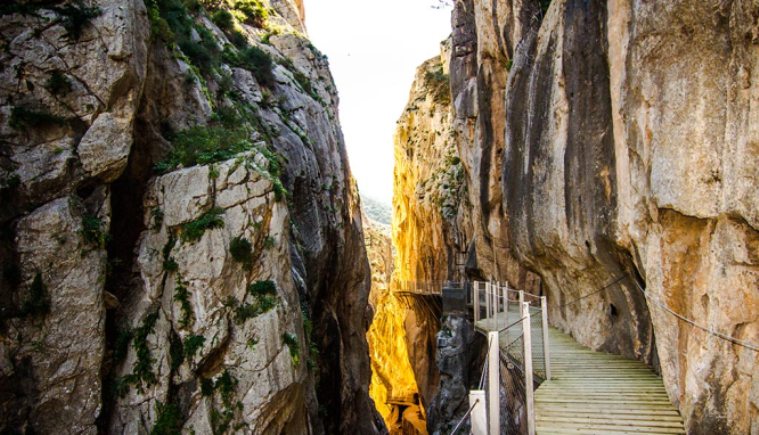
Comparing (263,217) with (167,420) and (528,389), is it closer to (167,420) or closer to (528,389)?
(167,420)

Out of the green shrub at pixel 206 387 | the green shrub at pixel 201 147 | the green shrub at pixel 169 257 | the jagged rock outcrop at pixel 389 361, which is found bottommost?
the jagged rock outcrop at pixel 389 361

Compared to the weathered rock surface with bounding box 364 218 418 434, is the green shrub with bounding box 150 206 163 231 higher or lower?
higher

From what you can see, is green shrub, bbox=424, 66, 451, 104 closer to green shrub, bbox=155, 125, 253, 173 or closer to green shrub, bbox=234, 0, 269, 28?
green shrub, bbox=234, 0, 269, 28

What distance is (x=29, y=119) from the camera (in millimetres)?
10242

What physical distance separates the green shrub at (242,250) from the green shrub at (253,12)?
2305 cm

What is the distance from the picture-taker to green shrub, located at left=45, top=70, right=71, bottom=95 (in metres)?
10.6

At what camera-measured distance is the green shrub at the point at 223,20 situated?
973 inches

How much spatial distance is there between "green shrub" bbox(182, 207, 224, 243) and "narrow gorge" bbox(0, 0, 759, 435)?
5 centimetres

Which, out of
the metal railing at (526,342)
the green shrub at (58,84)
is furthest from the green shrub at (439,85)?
the green shrub at (58,84)

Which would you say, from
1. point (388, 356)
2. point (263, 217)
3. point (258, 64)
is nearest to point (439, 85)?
point (258, 64)

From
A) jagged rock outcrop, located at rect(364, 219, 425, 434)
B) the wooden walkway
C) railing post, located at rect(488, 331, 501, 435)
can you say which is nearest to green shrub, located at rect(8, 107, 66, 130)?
railing post, located at rect(488, 331, 501, 435)

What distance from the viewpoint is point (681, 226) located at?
668 cm

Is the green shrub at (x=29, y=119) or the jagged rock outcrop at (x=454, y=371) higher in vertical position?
the green shrub at (x=29, y=119)

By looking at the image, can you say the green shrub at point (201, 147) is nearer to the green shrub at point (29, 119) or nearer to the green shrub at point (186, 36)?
the green shrub at point (29, 119)
